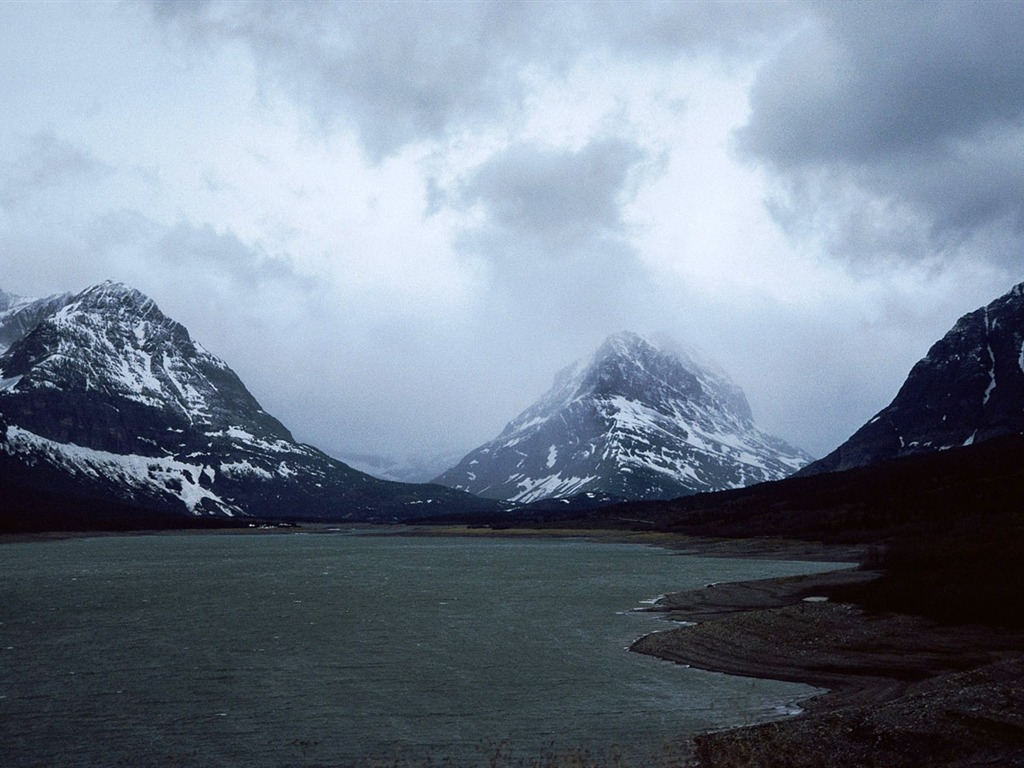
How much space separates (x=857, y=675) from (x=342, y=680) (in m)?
28.3

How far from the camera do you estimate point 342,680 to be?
160ft

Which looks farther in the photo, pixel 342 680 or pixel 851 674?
pixel 342 680

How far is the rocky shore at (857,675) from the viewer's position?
30.1 metres

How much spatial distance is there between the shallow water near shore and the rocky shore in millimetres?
2994

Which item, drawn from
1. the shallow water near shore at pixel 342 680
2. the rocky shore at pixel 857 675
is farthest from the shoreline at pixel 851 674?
the shallow water near shore at pixel 342 680

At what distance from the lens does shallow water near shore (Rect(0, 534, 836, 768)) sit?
3553 centimetres

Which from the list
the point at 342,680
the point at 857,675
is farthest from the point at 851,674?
the point at 342,680

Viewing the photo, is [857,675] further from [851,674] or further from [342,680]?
[342,680]

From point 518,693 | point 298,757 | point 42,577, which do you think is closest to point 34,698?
point 298,757

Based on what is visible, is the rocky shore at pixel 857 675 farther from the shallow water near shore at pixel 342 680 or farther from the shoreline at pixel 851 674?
the shallow water near shore at pixel 342 680

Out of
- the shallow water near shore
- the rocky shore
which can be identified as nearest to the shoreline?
the rocky shore

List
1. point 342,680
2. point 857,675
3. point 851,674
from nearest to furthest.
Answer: point 857,675, point 851,674, point 342,680

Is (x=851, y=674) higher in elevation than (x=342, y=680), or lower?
higher

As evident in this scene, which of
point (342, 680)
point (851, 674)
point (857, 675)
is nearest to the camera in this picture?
point (857, 675)
